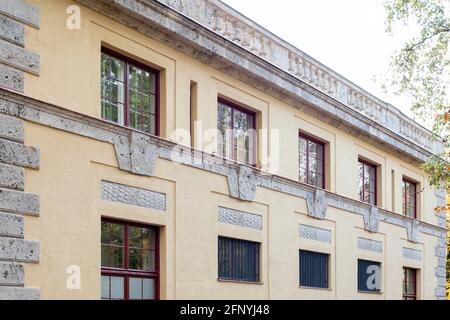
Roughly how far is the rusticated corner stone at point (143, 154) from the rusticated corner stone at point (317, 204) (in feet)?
20.6

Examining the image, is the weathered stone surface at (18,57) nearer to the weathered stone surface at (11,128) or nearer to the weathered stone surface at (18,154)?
the weathered stone surface at (11,128)

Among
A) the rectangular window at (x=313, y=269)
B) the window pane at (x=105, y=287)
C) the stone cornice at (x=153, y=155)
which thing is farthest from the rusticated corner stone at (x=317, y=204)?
the window pane at (x=105, y=287)

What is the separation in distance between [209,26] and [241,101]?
210 centimetres

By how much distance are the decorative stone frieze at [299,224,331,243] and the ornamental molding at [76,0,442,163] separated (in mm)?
3018

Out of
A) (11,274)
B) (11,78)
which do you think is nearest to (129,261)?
(11,274)

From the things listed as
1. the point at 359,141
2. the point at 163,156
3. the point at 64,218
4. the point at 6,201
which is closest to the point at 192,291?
the point at 163,156

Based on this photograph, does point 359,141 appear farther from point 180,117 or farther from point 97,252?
point 97,252

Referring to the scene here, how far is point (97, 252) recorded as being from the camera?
14.0 meters

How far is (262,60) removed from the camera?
1866cm

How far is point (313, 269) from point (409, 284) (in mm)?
7420

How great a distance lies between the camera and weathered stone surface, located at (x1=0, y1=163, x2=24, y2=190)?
12.4 meters

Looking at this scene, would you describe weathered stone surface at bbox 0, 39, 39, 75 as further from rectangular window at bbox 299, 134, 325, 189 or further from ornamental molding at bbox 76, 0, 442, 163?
rectangular window at bbox 299, 134, 325, 189

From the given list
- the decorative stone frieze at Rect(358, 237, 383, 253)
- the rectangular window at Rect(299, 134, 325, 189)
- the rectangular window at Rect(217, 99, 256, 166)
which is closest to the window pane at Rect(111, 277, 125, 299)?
the rectangular window at Rect(217, 99, 256, 166)

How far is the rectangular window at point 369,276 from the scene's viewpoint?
2348cm
